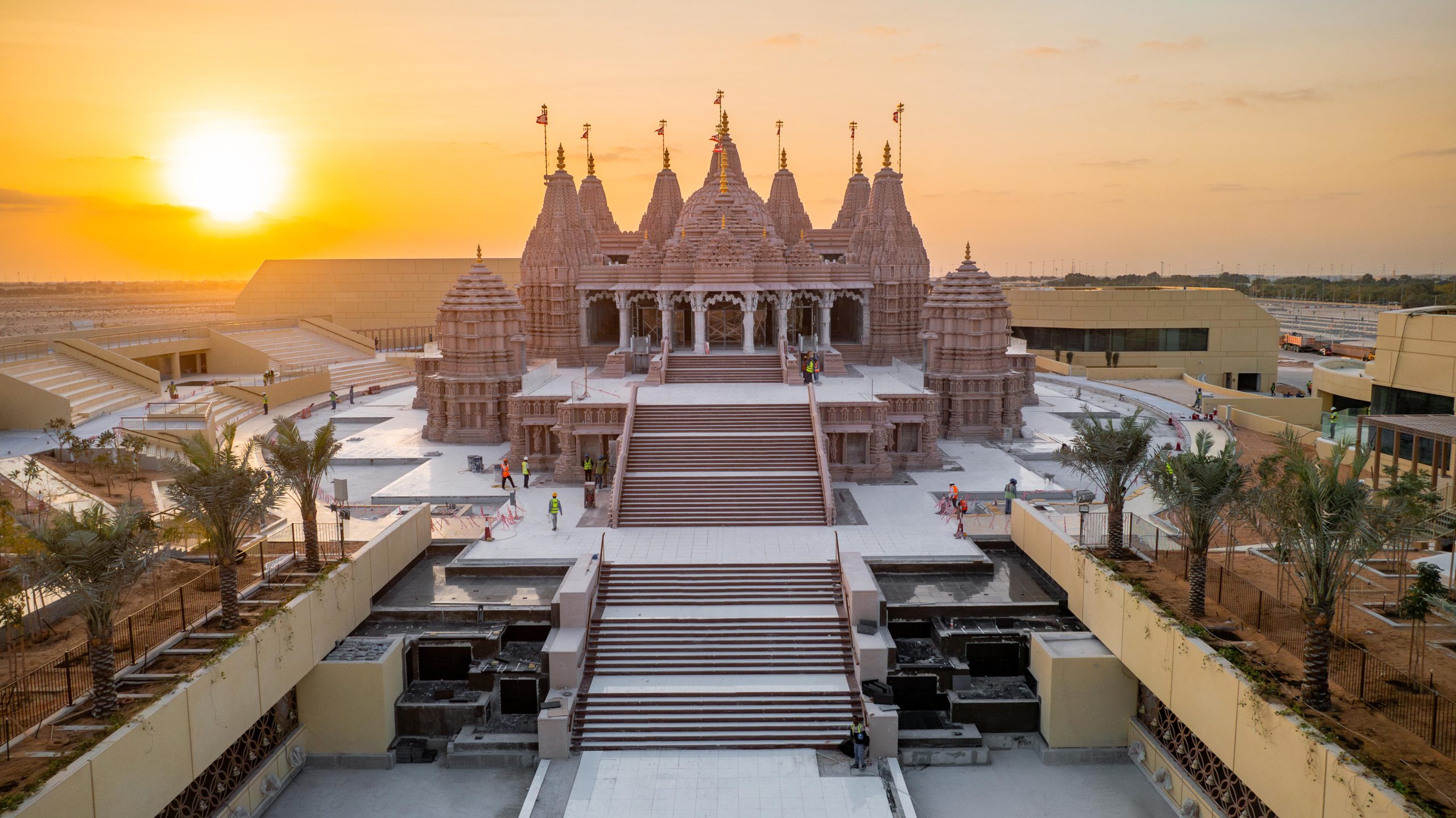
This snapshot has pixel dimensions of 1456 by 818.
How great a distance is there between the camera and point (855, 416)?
29438 mm

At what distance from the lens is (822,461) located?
86.0 ft

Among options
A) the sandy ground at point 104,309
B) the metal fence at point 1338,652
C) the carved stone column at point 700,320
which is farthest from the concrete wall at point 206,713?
the sandy ground at point 104,309

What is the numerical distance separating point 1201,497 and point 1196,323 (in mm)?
52762

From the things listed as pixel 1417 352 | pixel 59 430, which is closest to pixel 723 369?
pixel 59 430

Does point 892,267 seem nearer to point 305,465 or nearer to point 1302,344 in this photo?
point 305,465

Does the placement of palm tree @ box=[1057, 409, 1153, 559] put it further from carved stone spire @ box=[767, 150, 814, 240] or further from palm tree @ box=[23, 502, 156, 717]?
carved stone spire @ box=[767, 150, 814, 240]

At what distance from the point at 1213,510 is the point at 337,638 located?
1604cm

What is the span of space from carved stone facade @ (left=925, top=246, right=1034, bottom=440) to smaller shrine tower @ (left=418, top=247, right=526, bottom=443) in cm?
1713

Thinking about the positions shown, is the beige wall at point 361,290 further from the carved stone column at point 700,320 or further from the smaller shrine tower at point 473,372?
the carved stone column at point 700,320

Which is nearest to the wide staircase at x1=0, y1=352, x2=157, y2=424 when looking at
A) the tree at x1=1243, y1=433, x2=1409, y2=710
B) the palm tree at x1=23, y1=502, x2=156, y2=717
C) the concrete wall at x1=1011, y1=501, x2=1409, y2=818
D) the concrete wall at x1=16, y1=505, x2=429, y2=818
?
the concrete wall at x1=16, y1=505, x2=429, y2=818

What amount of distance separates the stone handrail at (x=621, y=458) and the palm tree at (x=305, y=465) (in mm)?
7340

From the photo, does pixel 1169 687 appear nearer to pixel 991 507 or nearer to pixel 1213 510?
pixel 1213 510

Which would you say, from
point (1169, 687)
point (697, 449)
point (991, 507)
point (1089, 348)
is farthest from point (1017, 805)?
point (1089, 348)

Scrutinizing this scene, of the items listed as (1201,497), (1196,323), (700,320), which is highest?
(700,320)
